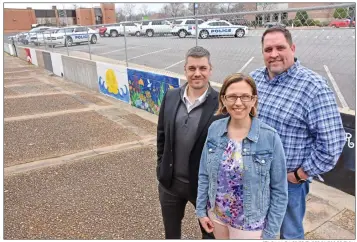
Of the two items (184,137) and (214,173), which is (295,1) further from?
(214,173)

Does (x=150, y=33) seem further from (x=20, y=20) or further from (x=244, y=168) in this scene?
(x=20, y=20)

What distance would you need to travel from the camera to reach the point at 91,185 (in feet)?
13.3

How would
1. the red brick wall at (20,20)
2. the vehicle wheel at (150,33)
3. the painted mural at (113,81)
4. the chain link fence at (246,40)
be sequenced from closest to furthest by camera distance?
the chain link fence at (246,40) → the vehicle wheel at (150,33) → the painted mural at (113,81) → the red brick wall at (20,20)

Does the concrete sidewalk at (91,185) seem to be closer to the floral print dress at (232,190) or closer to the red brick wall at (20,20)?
A: the floral print dress at (232,190)

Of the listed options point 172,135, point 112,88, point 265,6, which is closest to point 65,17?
point 112,88

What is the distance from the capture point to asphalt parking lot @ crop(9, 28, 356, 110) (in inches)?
149

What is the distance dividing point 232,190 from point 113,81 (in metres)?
7.61

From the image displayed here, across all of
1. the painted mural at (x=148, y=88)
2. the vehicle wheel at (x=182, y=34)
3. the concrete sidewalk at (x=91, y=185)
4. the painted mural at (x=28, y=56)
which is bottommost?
the painted mural at (x=28, y=56)

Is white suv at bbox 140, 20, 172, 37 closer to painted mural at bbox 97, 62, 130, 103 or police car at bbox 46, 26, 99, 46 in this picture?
painted mural at bbox 97, 62, 130, 103

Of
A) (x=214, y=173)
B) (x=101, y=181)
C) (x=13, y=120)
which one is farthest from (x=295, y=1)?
(x=13, y=120)

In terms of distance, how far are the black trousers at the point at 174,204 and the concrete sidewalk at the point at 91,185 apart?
567 mm

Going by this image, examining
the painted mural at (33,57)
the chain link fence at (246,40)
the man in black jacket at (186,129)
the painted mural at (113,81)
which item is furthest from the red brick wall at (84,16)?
the man in black jacket at (186,129)

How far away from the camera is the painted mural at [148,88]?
A: 667 centimetres

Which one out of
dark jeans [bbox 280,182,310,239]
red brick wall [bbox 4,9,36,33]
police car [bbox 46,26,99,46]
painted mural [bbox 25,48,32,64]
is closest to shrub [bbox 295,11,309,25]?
dark jeans [bbox 280,182,310,239]
